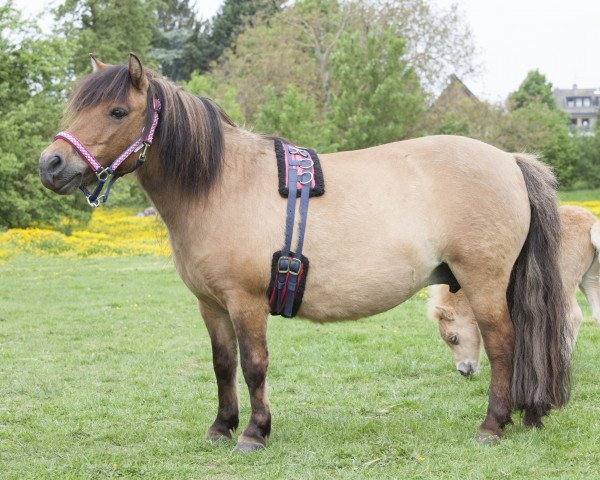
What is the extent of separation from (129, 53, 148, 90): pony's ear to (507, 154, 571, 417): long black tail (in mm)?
2847

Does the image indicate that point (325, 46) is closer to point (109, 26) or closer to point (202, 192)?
point (109, 26)

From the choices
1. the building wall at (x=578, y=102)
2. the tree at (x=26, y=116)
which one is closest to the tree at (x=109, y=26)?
the tree at (x=26, y=116)

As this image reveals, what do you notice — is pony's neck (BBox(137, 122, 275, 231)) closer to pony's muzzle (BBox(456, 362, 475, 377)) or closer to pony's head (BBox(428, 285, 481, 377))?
pony's head (BBox(428, 285, 481, 377))

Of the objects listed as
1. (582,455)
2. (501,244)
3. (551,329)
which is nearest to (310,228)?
(501,244)

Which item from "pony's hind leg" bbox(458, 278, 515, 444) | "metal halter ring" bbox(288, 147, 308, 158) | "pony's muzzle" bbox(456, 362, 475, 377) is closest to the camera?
"pony's hind leg" bbox(458, 278, 515, 444)

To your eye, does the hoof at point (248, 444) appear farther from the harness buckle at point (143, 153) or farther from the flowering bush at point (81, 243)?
the flowering bush at point (81, 243)

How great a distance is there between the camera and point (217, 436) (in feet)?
17.5

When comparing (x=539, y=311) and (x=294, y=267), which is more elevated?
(x=294, y=267)

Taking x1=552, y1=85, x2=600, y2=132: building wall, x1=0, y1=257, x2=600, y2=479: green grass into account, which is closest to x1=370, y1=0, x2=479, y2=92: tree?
x1=0, y1=257, x2=600, y2=479: green grass

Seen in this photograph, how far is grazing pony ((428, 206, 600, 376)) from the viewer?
7.26 m

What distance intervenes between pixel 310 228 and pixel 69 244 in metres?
21.6

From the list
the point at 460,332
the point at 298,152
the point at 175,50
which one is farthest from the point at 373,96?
the point at 175,50

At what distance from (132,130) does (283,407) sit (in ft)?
9.40

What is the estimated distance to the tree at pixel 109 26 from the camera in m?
39.8
